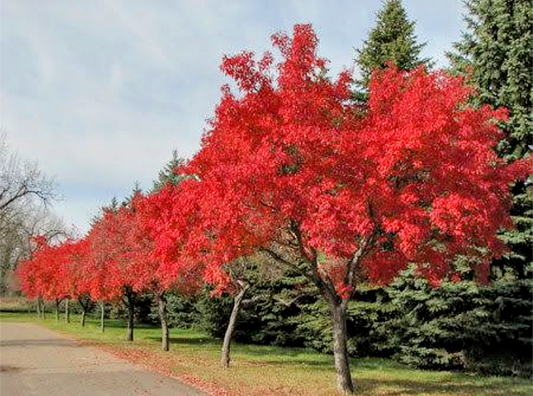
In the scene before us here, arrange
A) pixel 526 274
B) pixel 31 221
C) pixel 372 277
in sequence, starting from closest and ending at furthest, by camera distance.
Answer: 1. pixel 372 277
2. pixel 526 274
3. pixel 31 221

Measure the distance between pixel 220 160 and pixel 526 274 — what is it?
12.1 m

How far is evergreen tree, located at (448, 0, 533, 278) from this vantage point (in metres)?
18.8

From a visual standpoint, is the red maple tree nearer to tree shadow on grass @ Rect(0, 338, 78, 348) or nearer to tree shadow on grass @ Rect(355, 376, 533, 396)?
Answer: tree shadow on grass @ Rect(355, 376, 533, 396)

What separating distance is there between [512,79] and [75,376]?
55.7 feet

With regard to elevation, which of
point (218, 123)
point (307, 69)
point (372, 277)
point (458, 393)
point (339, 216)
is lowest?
point (458, 393)

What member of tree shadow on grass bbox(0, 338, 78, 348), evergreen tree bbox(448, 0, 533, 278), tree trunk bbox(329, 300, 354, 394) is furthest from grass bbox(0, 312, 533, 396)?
evergreen tree bbox(448, 0, 533, 278)

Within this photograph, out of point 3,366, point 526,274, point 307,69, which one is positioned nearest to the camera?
point 307,69

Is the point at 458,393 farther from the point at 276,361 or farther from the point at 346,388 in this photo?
the point at 276,361

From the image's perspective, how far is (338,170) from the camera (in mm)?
12109

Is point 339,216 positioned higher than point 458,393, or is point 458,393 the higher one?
point 339,216

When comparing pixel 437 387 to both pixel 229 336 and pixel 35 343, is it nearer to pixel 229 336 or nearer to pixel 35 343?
pixel 229 336

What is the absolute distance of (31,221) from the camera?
78.2 m

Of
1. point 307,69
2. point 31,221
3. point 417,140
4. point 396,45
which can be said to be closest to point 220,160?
point 307,69

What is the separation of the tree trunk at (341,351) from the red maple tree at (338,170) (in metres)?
0.05
